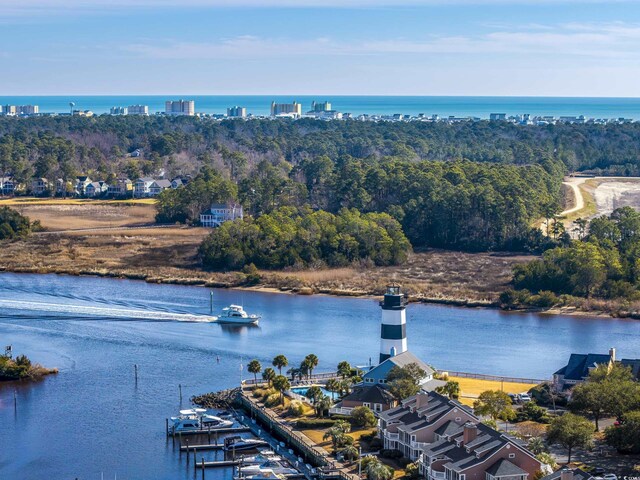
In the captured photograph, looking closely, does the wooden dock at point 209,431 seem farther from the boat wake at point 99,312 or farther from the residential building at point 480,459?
the boat wake at point 99,312

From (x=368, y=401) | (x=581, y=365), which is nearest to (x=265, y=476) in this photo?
(x=368, y=401)

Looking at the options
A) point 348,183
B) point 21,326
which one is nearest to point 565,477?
point 21,326

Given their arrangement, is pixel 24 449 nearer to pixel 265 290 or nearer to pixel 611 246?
pixel 265 290

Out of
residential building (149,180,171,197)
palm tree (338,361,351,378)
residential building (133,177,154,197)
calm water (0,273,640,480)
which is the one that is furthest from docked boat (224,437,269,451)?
residential building (133,177,154,197)

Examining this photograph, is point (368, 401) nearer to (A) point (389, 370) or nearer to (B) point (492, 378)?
(A) point (389, 370)

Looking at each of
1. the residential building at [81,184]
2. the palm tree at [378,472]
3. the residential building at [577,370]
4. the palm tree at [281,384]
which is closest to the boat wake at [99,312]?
the palm tree at [281,384]
